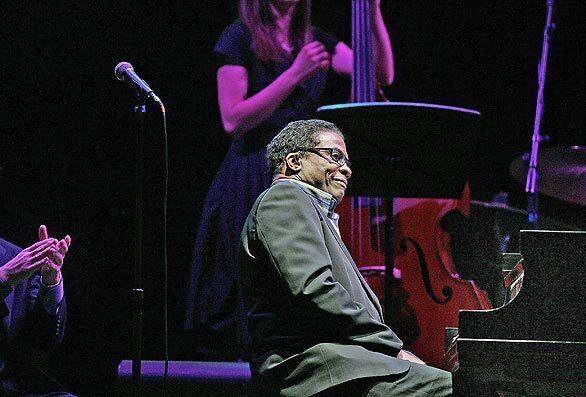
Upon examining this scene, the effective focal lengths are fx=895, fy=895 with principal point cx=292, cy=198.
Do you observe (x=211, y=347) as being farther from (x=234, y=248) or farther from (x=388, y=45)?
(x=388, y=45)

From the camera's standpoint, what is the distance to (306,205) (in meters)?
2.78

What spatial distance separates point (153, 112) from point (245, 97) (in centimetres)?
52

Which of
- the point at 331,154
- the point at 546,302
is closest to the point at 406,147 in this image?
the point at 331,154

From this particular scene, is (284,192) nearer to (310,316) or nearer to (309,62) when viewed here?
(310,316)

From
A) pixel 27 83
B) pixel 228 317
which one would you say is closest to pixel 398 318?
pixel 228 317

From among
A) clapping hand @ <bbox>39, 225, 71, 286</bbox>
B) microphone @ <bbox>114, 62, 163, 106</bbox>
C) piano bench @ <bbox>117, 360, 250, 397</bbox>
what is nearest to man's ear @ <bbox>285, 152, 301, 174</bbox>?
microphone @ <bbox>114, 62, 163, 106</bbox>

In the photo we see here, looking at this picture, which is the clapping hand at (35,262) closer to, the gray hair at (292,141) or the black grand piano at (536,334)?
the gray hair at (292,141)

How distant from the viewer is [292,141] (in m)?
3.19

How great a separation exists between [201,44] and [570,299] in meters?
3.06

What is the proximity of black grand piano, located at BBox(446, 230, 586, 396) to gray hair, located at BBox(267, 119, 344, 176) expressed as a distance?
0.92 m

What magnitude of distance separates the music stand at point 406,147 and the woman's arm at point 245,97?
1064 mm

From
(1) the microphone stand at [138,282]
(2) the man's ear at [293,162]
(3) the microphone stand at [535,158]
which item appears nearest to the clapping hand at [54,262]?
(1) the microphone stand at [138,282]

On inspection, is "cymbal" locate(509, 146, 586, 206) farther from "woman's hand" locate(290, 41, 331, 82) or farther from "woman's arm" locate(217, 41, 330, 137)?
"woman's arm" locate(217, 41, 330, 137)

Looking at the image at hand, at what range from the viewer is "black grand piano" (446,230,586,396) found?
2520 mm
